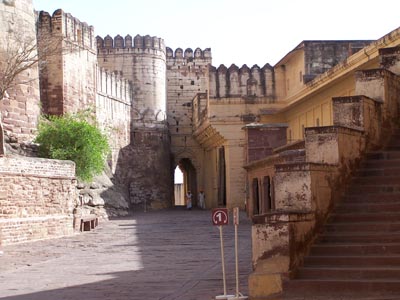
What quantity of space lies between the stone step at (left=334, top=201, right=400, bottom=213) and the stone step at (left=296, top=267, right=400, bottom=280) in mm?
1202

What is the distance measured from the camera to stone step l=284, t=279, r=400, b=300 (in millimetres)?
7543

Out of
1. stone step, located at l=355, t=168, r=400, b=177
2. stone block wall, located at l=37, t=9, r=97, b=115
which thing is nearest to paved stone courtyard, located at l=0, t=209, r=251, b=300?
stone step, located at l=355, t=168, r=400, b=177

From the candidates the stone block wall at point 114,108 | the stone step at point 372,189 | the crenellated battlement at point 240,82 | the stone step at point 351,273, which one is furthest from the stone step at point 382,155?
the stone block wall at point 114,108

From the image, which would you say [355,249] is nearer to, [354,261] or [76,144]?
[354,261]

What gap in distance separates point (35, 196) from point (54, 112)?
440 inches

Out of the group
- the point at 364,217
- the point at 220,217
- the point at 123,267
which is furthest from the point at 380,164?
the point at 123,267

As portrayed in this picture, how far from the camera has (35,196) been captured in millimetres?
19234

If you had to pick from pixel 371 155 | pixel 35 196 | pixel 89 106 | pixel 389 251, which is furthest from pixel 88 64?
pixel 389 251

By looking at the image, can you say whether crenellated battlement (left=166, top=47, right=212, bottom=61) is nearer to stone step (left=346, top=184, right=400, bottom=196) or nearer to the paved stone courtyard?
the paved stone courtyard

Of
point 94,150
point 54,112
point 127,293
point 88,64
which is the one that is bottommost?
point 127,293

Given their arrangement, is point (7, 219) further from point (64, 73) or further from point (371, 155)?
point (64, 73)

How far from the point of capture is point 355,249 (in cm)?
836

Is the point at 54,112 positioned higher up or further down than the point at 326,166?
higher up

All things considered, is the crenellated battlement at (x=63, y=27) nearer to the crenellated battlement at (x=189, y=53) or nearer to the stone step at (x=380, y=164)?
the crenellated battlement at (x=189, y=53)
